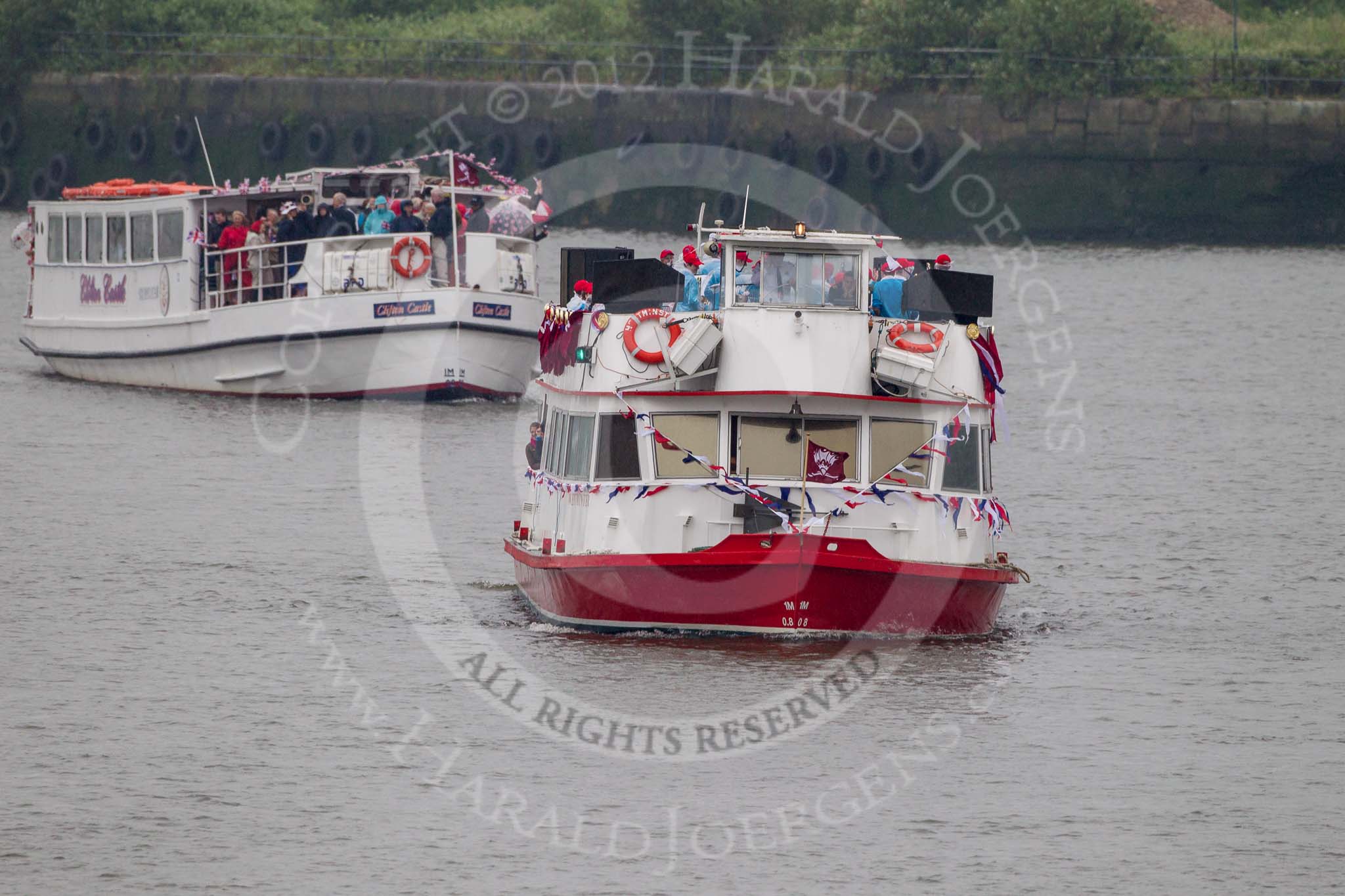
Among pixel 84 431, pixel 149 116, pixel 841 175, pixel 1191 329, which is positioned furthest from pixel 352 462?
pixel 149 116

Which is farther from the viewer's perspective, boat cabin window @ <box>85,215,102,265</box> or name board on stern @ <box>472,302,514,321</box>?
boat cabin window @ <box>85,215,102,265</box>

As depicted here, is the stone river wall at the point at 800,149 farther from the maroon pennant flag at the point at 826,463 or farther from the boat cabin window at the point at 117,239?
the maroon pennant flag at the point at 826,463

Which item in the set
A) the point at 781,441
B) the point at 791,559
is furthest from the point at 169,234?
the point at 791,559

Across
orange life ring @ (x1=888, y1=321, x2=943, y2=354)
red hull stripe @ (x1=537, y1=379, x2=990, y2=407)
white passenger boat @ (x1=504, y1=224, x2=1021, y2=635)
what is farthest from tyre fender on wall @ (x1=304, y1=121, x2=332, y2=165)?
orange life ring @ (x1=888, y1=321, x2=943, y2=354)

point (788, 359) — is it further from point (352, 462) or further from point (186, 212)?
point (186, 212)

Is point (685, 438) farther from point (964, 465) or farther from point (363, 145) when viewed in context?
point (363, 145)

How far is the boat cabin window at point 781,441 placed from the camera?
20.4m

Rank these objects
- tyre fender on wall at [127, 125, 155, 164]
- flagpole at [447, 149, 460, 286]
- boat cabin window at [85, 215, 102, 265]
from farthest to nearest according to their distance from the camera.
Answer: tyre fender on wall at [127, 125, 155, 164] → boat cabin window at [85, 215, 102, 265] → flagpole at [447, 149, 460, 286]

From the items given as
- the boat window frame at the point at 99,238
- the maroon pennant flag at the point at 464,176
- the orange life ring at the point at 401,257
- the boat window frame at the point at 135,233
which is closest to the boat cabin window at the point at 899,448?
the orange life ring at the point at 401,257

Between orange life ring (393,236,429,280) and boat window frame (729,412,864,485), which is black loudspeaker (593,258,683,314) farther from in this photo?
orange life ring (393,236,429,280)

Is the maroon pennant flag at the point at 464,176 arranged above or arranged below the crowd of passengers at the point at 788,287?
above

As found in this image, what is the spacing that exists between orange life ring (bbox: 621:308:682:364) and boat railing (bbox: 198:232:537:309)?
15.9 m

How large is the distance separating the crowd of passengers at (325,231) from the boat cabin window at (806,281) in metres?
15.8

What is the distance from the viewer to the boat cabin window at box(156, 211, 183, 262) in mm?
38344
